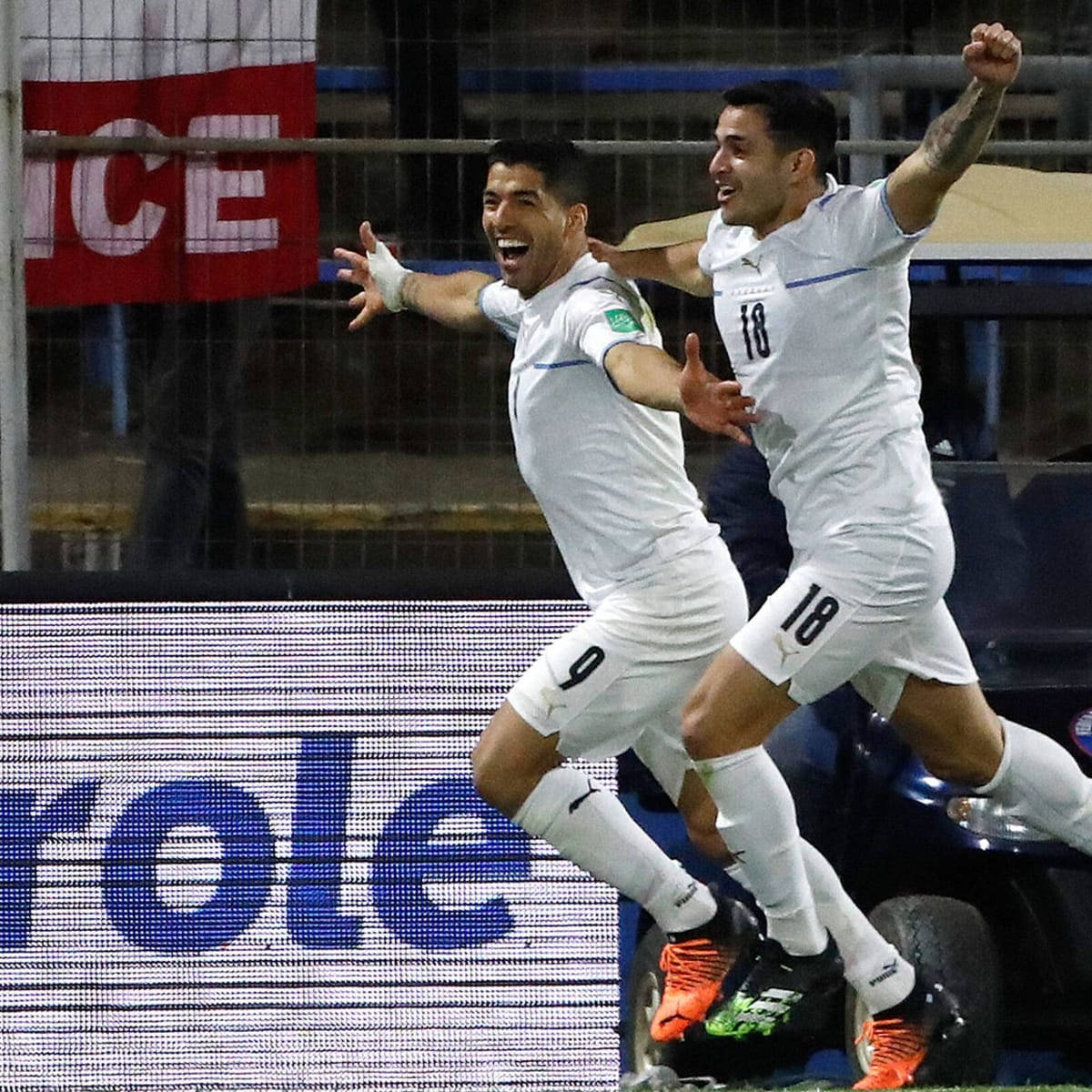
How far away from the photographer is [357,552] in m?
9.01

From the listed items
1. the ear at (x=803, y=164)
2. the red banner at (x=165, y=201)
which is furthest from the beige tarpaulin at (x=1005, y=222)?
the ear at (x=803, y=164)

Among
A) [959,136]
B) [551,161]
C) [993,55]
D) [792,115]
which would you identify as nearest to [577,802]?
[551,161]

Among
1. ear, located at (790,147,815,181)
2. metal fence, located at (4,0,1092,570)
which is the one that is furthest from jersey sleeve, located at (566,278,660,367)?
metal fence, located at (4,0,1092,570)

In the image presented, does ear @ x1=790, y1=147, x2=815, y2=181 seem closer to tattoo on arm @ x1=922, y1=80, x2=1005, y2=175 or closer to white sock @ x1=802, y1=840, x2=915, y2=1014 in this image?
tattoo on arm @ x1=922, y1=80, x2=1005, y2=175

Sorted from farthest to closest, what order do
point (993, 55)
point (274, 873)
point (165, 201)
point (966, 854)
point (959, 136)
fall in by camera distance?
point (165, 201) → point (966, 854) → point (274, 873) → point (959, 136) → point (993, 55)

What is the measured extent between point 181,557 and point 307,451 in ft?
2.02

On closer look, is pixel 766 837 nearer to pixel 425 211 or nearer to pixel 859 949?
pixel 859 949

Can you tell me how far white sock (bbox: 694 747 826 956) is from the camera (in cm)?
594

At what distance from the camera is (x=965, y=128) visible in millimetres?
5406

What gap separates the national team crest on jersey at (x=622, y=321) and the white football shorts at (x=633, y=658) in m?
0.58

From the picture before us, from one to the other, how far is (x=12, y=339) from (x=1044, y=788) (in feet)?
10.9

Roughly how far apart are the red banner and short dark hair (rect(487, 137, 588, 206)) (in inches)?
110

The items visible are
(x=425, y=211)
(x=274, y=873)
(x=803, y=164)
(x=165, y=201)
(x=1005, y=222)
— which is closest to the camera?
(x=803, y=164)

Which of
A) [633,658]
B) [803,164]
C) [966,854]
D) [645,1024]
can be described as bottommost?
[645,1024]
